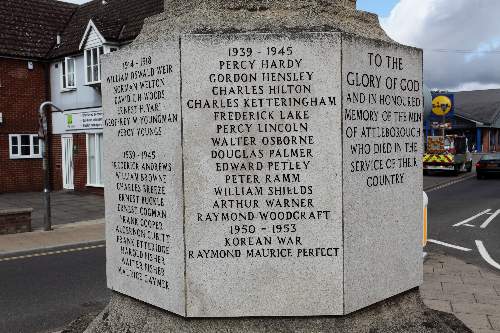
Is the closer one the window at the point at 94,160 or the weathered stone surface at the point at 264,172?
the weathered stone surface at the point at 264,172

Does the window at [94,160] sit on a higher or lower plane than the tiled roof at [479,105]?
lower

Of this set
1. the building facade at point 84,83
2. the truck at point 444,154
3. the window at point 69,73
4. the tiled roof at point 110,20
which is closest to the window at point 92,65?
the building facade at point 84,83

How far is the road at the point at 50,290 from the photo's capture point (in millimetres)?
6332

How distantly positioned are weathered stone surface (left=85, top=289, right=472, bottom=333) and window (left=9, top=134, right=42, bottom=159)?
22.2 metres

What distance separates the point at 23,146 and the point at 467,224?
20.2m

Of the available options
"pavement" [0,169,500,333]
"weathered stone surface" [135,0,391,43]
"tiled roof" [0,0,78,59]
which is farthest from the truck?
"weathered stone surface" [135,0,391,43]

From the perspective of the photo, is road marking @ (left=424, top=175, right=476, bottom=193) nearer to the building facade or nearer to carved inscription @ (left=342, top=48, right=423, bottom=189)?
the building facade

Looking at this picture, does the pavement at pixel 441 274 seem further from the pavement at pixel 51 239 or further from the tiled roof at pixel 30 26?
the tiled roof at pixel 30 26

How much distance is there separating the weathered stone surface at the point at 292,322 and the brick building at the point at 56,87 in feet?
61.2

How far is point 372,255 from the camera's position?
369cm

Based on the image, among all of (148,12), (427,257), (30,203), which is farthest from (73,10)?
(427,257)

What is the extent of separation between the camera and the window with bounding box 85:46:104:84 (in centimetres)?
2165

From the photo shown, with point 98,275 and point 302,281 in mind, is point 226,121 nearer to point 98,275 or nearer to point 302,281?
point 302,281

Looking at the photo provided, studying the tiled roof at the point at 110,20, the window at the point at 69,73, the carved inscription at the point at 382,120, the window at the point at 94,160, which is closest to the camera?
the carved inscription at the point at 382,120
